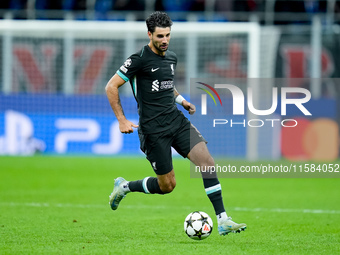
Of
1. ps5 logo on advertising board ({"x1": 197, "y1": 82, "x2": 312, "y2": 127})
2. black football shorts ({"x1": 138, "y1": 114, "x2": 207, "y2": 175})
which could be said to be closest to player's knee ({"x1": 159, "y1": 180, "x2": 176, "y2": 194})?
black football shorts ({"x1": 138, "y1": 114, "x2": 207, "y2": 175})

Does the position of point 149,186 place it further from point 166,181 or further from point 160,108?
point 160,108

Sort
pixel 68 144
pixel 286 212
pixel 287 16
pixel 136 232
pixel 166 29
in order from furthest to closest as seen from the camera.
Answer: pixel 287 16
pixel 68 144
pixel 286 212
pixel 136 232
pixel 166 29

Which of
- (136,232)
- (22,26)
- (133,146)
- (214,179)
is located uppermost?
(22,26)

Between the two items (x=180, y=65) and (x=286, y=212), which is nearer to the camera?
(x=286, y=212)

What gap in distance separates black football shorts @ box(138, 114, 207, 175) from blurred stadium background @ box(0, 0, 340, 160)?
34.7ft

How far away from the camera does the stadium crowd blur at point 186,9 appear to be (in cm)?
2134

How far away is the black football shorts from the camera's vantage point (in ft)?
24.8

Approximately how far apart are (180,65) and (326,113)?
4.21 metres

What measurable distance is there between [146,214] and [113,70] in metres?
10.7

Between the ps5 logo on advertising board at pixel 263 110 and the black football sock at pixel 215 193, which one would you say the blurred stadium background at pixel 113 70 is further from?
the black football sock at pixel 215 193

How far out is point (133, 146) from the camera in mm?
19266

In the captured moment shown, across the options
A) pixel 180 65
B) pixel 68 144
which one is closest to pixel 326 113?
pixel 180 65

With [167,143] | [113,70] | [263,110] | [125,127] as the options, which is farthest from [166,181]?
[113,70]

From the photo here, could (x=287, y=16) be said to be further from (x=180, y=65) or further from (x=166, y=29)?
(x=166, y=29)
